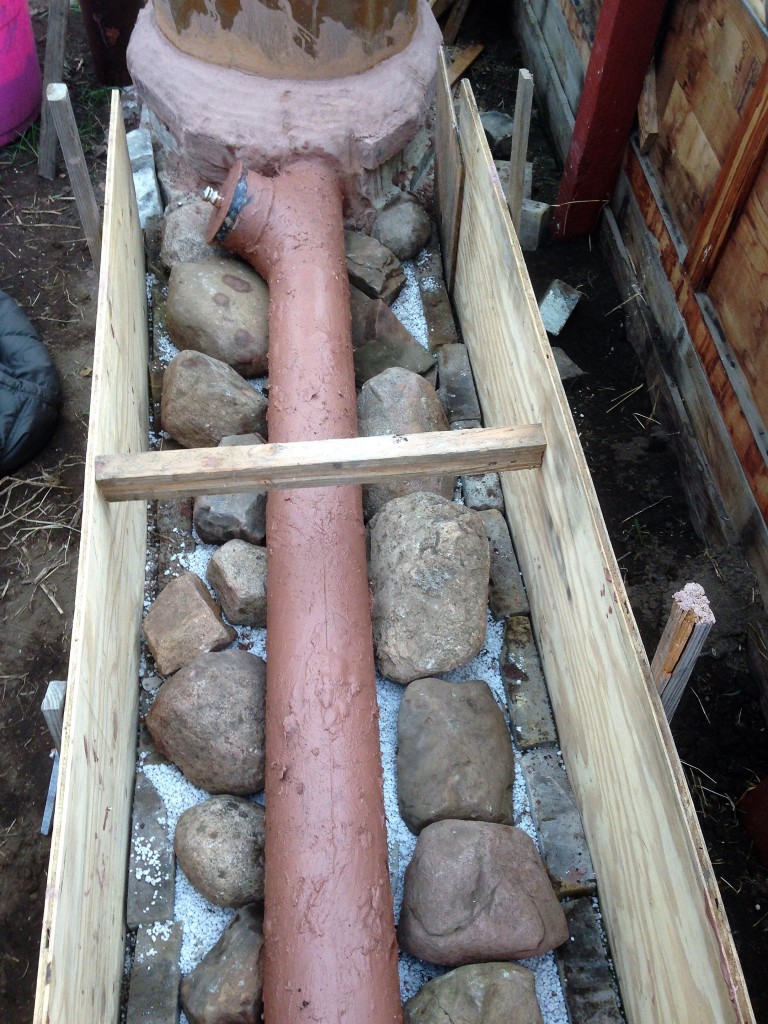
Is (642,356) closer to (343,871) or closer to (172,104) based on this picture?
(172,104)

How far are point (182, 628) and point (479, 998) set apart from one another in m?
1.32

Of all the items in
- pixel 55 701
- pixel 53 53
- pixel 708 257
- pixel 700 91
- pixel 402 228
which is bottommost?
pixel 53 53

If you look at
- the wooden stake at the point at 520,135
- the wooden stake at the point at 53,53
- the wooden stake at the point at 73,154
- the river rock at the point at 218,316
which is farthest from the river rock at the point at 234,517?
the wooden stake at the point at 53,53

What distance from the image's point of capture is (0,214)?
496cm

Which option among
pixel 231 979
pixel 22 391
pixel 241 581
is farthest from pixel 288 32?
pixel 231 979

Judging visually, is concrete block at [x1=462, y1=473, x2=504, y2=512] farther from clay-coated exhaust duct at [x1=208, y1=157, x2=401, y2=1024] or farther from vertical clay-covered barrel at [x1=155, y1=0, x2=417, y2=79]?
vertical clay-covered barrel at [x1=155, y1=0, x2=417, y2=79]

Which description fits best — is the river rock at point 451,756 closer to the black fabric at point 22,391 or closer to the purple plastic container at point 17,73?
the black fabric at point 22,391

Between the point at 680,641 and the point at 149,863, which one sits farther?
the point at 149,863

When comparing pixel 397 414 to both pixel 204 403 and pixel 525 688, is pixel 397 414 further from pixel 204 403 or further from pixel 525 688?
pixel 525 688

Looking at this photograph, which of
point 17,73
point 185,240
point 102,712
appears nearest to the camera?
point 102,712

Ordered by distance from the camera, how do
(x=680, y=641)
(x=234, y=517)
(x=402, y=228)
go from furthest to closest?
(x=402, y=228)
(x=234, y=517)
(x=680, y=641)

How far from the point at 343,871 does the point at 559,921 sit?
23.0 inches

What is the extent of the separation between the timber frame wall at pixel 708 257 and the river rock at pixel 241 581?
180cm

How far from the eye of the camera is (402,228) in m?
3.97
